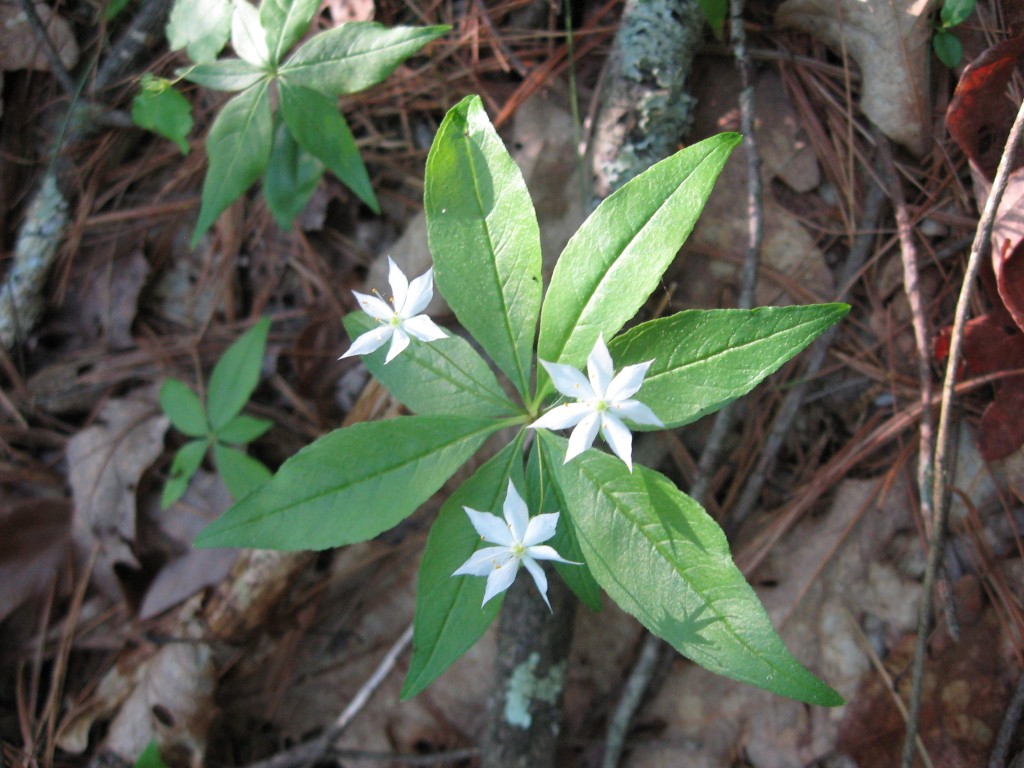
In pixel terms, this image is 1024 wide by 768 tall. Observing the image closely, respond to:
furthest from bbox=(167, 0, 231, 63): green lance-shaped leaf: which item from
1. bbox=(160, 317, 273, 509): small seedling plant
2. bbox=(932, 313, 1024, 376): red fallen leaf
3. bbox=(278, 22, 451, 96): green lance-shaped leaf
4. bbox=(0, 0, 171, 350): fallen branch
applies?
bbox=(932, 313, 1024, 376): red fallen leaf

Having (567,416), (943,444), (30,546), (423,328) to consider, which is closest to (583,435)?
(567,416)

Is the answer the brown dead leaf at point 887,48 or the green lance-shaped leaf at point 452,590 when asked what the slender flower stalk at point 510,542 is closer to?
the green lance-shaped leaf at point 452,590

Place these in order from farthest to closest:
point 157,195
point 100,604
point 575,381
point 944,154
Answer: point 157,195
point 100,604
point 944,154
point 575,381

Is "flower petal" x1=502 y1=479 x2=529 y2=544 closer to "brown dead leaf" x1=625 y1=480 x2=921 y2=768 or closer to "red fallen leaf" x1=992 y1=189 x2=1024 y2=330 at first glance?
"brown dead leaf" x1=625 y1=480 x2=921 y2=768

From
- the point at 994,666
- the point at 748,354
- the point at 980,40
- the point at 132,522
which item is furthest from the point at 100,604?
the point at 980,40

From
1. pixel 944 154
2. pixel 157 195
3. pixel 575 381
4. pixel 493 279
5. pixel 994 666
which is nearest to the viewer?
pixel 575 381

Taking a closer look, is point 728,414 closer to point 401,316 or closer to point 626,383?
point 626,383

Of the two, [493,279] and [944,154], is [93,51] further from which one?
[944,154]

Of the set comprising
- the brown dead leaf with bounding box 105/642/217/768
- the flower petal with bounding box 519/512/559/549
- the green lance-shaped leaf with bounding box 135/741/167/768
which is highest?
the flower petal with bounding box 519/512/559/549

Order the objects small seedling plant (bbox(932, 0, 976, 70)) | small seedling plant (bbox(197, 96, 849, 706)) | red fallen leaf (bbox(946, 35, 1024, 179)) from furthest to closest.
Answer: small seedling plant (bbox(932, 0, 976, 70)) → red fallen leaf (bbox(946, 35, 1024, 179)) → small seedling plant (bbox(197, 96, 849, 706))
